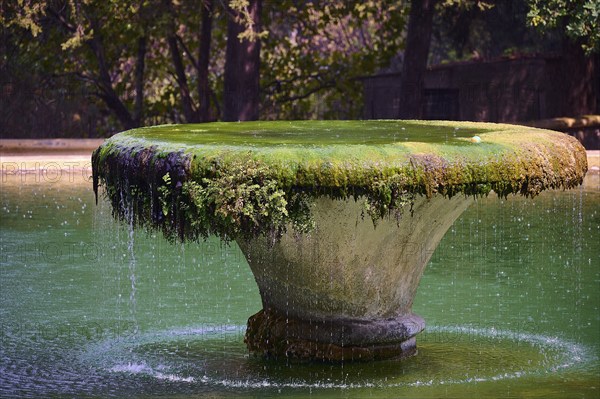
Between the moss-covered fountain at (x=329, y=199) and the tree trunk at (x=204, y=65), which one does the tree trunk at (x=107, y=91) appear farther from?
the moss-covered fountain at (x=329, y=199)

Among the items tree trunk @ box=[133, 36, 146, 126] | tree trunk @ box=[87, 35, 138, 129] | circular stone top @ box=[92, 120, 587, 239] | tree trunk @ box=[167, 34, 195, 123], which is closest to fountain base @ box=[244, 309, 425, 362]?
circular stone top @ box=[92, 120, 587, 239]

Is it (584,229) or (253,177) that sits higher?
(253,177)

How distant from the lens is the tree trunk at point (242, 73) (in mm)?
21545

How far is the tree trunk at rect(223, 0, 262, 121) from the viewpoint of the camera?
21545 millimetres

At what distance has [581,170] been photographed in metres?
7.89

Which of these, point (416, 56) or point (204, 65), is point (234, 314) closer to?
point (416, 56)

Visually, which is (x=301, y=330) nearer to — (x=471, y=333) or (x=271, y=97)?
(x=471, y=333)

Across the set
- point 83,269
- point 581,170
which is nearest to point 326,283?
point 581,170

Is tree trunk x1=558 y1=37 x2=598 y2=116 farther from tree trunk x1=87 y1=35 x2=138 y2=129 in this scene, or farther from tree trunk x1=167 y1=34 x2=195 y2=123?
tree trunk x1=87 y1=35 x2=138 y2=129

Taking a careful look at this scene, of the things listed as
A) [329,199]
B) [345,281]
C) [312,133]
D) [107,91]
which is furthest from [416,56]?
[329,199]

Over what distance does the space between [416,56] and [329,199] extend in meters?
15.7

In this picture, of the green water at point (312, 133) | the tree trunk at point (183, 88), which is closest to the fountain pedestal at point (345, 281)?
the green water at point (312, 133)

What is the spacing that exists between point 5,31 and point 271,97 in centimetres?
583

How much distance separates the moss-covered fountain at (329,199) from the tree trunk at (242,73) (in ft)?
43.0
